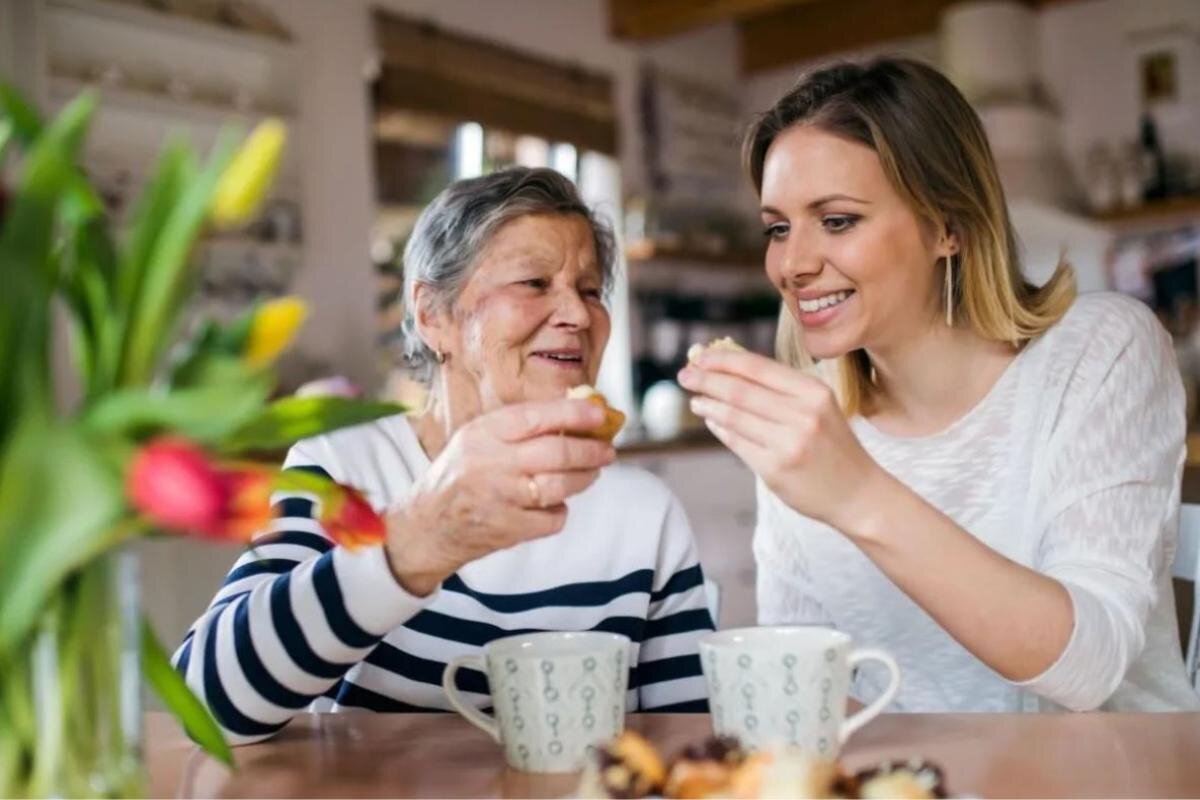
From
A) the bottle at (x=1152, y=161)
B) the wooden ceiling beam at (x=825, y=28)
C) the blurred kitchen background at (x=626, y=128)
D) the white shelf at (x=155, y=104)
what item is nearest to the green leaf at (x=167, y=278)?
the blurred kitchen background at (x=626, y=128)

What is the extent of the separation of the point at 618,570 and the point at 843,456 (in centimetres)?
42

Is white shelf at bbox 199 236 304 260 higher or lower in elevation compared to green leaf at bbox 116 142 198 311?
higher

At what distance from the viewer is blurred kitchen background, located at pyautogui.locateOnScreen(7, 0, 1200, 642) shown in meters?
3.44

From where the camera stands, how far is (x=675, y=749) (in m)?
0.94

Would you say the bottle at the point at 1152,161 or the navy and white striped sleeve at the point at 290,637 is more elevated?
the bottle at the point at 1152,161

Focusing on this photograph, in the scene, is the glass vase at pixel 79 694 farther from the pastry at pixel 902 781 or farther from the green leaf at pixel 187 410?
the pastry at pixel 902 781

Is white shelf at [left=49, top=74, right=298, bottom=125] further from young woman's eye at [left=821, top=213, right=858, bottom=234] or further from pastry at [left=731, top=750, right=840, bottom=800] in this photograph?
pastry at [left=731, top=750, right=840, bottom=800]

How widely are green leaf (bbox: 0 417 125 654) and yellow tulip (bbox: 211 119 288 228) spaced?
0.12 meters

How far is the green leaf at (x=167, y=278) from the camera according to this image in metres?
0.58

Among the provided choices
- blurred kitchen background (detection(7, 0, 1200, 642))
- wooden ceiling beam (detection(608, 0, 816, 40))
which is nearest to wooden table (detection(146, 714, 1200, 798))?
blurred kitchen background (detection(7, 0, 1200, 642))

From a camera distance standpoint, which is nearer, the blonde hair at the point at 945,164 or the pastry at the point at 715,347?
the pastry at the point at 715,347

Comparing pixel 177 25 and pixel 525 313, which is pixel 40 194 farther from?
pixel 177 25

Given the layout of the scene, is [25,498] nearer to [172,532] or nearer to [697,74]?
[172,532]

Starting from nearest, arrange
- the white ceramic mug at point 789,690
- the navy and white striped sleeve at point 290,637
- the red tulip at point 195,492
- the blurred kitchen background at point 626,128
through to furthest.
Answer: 1. the red tulip at point 195,492
2. the white ceramic mug at point 789,690
3. the navy and white striped sleeve at point 290,637
4. the blurred kitchen background at point 626,128
